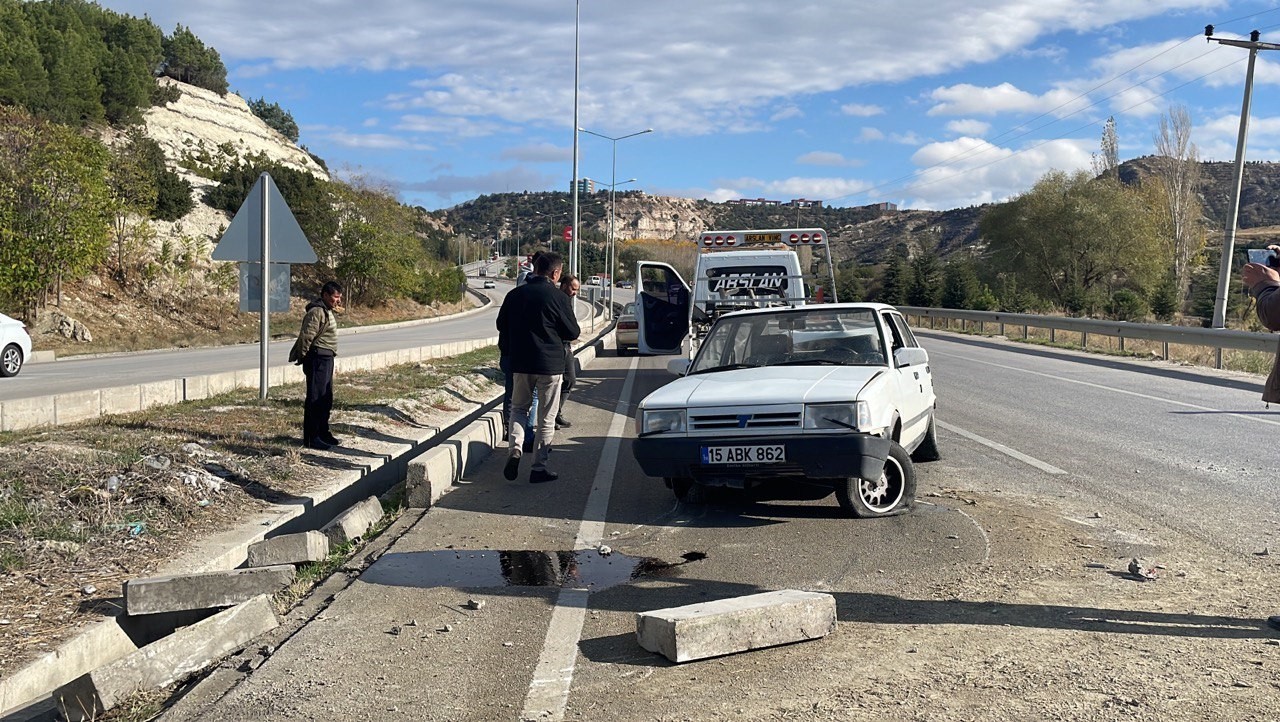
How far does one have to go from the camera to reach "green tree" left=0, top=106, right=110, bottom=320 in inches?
1077

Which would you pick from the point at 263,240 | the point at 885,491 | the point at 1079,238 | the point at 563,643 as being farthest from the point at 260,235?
the point at 1079,238

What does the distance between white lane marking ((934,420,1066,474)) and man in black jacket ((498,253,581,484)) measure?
4.27 m

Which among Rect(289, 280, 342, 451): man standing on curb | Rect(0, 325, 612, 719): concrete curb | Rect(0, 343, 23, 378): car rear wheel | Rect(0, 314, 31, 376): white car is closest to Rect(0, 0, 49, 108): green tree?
Rect(0, 314, 31, 376): white car

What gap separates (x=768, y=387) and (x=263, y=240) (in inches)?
270

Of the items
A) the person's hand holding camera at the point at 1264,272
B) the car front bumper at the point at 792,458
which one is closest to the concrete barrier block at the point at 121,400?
the car front bumper at the point at 792,458

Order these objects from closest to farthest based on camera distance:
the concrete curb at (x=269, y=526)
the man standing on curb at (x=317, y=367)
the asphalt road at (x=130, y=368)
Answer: the concrete curb at (x=269, y=526) → the man standing on curb at (x=317, y=367) → the asphalt road at (x=130, y=368)

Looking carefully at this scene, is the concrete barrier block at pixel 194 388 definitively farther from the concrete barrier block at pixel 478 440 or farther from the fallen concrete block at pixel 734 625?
the fallen concrete block at pixel 734 625

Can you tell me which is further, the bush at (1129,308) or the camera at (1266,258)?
the bush at (1129,308)

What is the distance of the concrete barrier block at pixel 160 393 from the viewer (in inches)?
433

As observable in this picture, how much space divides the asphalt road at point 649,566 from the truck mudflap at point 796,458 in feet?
1.29

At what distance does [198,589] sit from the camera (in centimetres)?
482

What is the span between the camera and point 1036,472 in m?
8.40

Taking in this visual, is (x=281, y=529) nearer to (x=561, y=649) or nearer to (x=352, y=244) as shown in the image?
(x=561, y=649)

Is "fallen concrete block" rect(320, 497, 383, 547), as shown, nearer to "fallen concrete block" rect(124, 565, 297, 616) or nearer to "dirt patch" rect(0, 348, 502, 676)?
"dirt patch" rect(0, 348, 502, 676)
